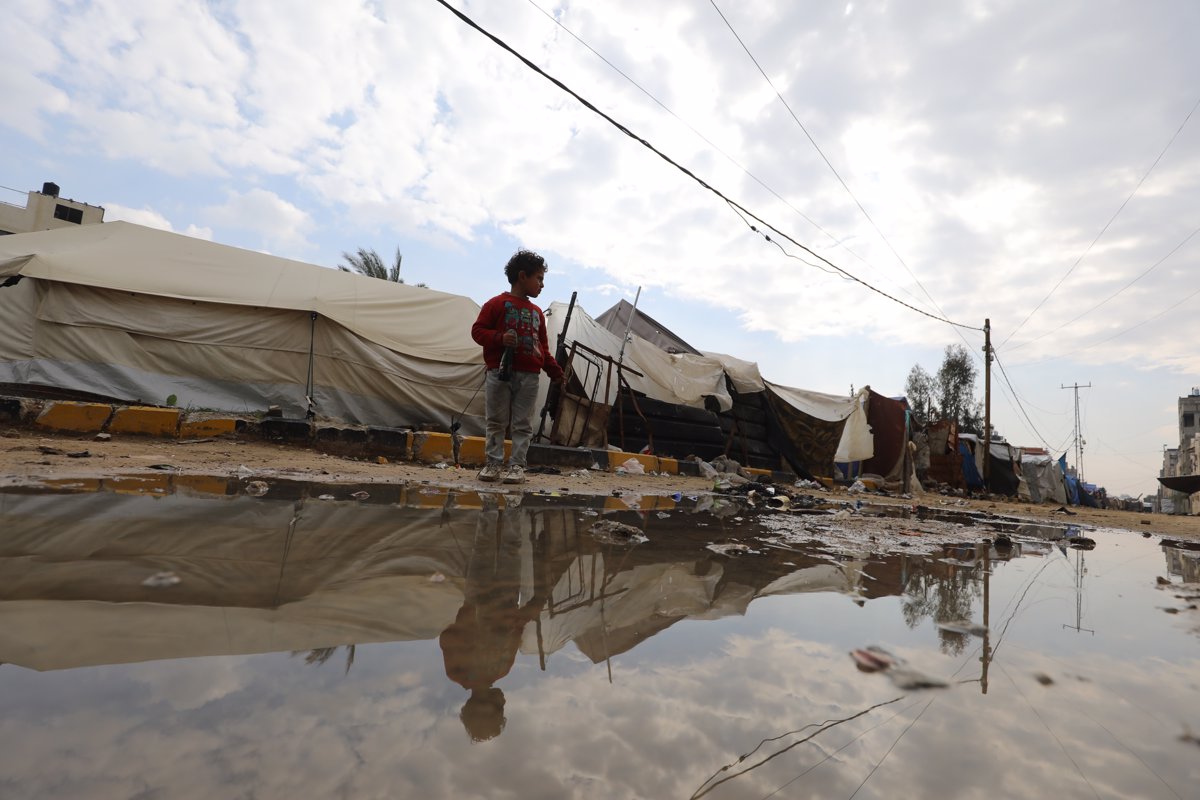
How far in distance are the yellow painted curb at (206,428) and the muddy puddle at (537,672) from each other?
150 inches

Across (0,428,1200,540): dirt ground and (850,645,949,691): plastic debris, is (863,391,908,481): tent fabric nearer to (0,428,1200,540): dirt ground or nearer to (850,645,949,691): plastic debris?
(0,428,1200,540): dirt ground

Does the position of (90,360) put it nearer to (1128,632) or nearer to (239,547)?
(239,547)

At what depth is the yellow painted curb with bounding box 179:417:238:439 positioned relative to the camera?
5.44 metres

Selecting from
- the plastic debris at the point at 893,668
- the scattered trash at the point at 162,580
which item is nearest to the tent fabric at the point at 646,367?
the scattered trash at the point at 162,580

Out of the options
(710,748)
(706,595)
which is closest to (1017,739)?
(710,748)

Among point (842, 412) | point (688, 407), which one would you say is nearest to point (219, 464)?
point (688, 407)

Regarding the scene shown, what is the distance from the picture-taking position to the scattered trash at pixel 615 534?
8.12 feet

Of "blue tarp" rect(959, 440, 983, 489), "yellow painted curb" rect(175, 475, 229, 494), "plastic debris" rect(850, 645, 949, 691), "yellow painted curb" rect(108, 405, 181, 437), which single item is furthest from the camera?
"blue tarp" rect(959, 440, 983, 489)

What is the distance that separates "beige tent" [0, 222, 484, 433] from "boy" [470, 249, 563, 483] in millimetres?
3594

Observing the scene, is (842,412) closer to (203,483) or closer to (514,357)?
(514,357)

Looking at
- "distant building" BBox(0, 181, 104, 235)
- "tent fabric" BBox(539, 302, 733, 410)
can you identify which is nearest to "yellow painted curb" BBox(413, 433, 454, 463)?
"tent fabric" BBox(539, 302, 733, 410)

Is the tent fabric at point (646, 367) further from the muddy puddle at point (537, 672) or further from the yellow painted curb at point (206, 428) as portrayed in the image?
the muddy puddle at point (537, 672)

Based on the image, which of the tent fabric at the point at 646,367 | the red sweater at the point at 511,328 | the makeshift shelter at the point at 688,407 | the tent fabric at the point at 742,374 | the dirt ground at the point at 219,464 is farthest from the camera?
the tent fabric at the point at 742,374

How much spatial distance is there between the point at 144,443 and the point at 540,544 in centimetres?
451
